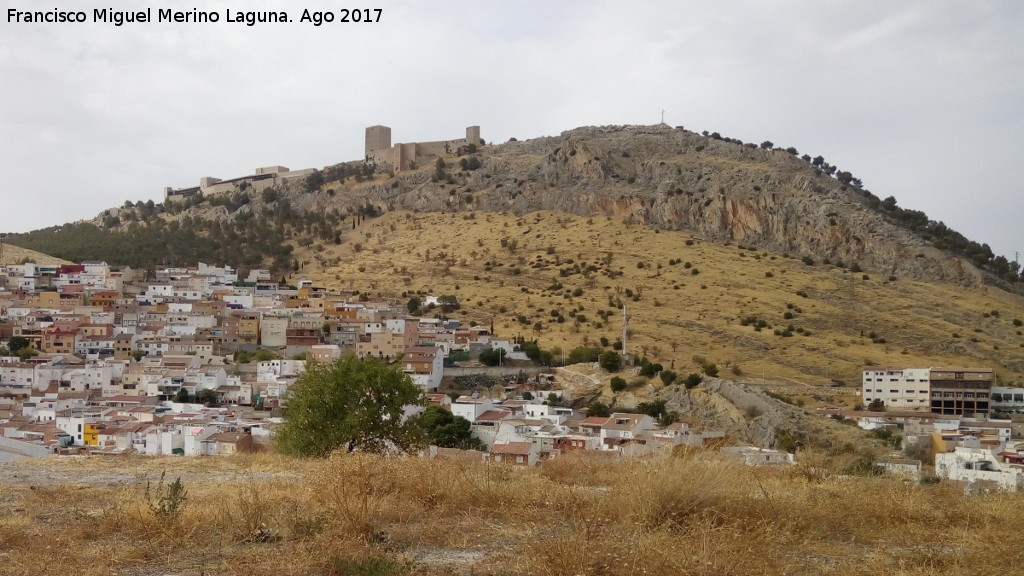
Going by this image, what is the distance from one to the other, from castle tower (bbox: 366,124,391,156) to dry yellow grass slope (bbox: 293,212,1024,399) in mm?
25508

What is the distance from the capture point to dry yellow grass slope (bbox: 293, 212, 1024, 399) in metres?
49.0

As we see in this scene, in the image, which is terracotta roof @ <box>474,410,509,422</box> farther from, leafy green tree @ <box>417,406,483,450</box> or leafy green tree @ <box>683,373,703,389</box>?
leafy green tree @ <box>683,373,703,389</box>

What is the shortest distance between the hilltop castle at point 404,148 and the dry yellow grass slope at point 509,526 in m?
91.0

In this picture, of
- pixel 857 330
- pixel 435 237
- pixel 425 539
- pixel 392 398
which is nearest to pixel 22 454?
pixel 392 398

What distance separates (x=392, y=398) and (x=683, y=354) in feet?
115

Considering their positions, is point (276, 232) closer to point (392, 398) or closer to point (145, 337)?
point (145, 337)

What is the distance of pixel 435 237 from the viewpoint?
3049 inches

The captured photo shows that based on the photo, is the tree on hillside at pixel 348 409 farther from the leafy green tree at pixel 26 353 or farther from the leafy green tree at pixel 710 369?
the leafy green tree at pixel 26 353

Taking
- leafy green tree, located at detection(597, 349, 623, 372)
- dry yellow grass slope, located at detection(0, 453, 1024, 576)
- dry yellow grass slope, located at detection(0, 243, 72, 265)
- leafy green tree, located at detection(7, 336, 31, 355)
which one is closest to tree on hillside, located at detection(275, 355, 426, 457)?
dry yellow grass slope, located at detection(0, 453, 1024, 576)

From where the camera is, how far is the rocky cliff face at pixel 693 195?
71.4m

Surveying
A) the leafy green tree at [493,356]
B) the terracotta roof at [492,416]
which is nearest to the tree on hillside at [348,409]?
the terracotta roof at [492,416]

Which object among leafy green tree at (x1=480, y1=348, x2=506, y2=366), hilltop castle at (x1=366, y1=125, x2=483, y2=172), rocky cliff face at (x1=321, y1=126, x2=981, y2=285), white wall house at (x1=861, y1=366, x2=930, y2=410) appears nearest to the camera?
white wall house at (x1=861, y1=366, x2=930, y2=410)

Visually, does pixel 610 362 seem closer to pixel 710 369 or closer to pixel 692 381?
pixel 710 369

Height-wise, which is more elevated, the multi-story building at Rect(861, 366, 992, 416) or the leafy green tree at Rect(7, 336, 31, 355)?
the leafy green tree at Rect(7, 336, 31, 355)
